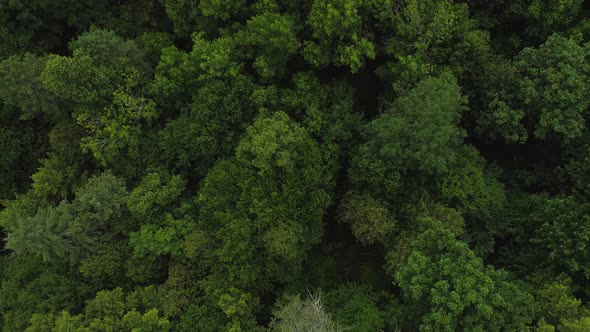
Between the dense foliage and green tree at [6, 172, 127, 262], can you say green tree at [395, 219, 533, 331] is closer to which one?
the dense foliage

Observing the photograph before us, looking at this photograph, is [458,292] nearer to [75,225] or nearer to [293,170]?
[293,170]

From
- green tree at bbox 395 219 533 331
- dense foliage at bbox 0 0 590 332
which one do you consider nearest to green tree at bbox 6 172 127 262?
dense foliage at bbox 0 0 590 332

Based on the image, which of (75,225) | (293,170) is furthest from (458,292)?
(75,225)

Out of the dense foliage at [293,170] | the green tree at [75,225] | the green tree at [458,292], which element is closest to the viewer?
the green tree at [458,292]

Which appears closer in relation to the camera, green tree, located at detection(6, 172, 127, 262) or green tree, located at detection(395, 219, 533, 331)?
green tree, located at detection(395, 219, 533, 331)

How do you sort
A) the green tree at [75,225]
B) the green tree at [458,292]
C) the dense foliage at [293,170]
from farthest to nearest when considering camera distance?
the dense foliage at [293,170], the green tree at [75,225], the green tree at [458,292]

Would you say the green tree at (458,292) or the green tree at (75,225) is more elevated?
the green tree at (458,292)

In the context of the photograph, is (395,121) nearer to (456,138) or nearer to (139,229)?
(456,138)

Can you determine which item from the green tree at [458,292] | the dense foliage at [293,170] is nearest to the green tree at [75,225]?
the dense foliage at [293,170]

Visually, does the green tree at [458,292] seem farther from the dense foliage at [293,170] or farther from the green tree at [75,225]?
the green tree at [75,225]

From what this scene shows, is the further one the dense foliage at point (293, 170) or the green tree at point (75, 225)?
the dense foliage at point (293, 170)
